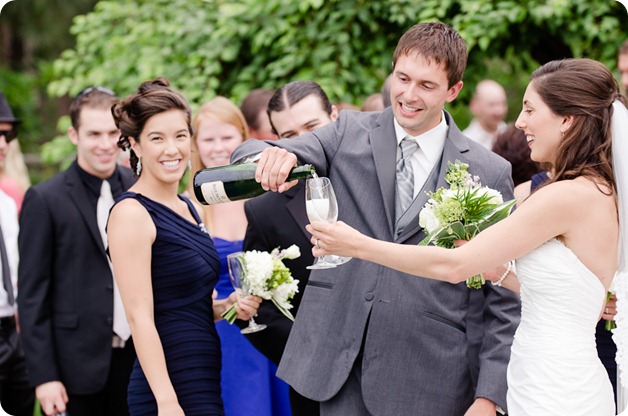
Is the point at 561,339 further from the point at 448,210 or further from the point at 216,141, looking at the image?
the point at 216,141

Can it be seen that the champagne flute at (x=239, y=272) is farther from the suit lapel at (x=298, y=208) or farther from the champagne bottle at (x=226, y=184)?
the champagne bottle at (x=226, y=184)

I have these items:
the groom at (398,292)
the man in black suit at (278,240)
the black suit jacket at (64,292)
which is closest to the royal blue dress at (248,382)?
the man in black suit at (278,240)

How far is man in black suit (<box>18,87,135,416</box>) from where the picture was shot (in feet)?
16.2

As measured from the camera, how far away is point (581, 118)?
136 inches

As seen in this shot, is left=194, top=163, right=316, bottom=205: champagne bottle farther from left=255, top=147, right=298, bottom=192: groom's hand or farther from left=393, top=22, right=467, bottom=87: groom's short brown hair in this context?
left=393, top=22, right=467, bottom=87: groom's short brown hair

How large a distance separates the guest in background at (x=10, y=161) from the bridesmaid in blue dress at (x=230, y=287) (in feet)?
5.31

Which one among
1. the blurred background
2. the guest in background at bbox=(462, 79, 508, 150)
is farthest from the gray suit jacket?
the guest in background at bbox=(462, 79, 508, 150)

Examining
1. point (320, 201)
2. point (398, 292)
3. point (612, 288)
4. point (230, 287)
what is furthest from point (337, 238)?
point (230, 287)

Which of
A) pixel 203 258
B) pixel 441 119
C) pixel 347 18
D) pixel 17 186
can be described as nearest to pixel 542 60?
pixel 347 18

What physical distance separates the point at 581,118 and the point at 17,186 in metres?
5.78

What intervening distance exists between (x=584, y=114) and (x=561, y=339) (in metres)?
0.94

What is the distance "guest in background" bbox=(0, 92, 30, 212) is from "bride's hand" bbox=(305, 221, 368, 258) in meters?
3.82

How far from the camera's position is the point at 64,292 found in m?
5.02

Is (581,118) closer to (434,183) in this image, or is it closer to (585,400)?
(434,183)
